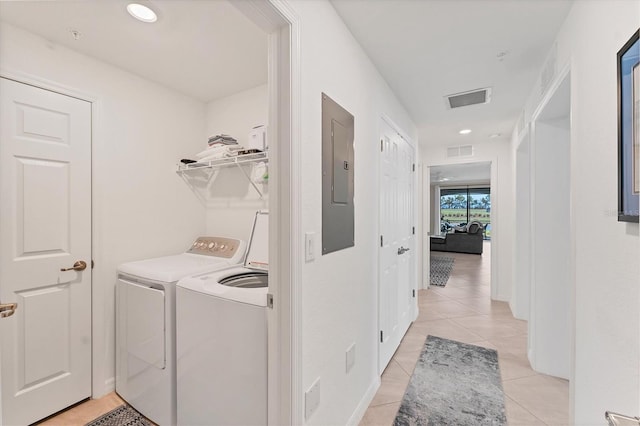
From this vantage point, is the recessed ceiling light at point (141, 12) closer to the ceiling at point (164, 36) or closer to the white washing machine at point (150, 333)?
the ceiling at point (164, 36)

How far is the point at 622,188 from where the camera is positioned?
39.7 inches

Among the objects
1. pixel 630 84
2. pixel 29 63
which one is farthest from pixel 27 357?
pixel 630 84

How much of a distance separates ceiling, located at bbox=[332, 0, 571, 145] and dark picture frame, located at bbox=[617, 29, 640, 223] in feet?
2.64

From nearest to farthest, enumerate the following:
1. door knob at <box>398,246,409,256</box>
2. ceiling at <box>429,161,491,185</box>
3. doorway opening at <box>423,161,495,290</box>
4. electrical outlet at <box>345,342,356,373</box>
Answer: electrical outlet at <box>345,342,356,373</box> → door knob at <box>398,246,409,256</box> → ceiling at <box>429,161,491,185</box> → doorway opening at <box>423,161,495,290</box>

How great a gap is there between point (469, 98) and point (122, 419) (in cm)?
380

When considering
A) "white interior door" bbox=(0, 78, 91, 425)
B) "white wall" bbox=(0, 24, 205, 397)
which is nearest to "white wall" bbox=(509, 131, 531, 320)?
"white wall" bbox=(0, 24, 205, 397)

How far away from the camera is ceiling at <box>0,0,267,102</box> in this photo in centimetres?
158

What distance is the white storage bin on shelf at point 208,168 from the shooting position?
217 cm

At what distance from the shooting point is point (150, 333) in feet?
5.98

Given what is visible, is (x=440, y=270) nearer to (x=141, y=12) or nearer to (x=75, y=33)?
(x=141, y=12)

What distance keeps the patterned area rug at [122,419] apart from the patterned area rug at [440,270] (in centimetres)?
476

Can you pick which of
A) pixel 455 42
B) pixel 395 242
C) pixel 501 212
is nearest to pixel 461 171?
pixel 501 212

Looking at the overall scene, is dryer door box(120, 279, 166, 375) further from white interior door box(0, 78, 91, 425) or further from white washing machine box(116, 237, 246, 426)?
white interior door box(0, 78, 91, 425)

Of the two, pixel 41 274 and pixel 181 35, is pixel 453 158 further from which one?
pixel 41 274
